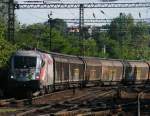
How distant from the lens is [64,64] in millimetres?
40000

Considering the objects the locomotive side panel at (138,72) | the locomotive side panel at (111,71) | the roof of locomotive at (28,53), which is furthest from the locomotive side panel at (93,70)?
the roof of locomotive at (28,53)

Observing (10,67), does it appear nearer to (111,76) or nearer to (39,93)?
(39,93)

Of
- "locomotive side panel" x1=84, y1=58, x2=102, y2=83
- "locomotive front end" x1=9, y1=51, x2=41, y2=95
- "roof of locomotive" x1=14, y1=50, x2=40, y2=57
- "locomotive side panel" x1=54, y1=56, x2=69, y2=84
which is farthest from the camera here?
"locomotive side panel" x1=84, y1=58, x2=102, y2=83

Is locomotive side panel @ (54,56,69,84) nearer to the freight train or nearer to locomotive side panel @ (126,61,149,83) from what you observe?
the freight train

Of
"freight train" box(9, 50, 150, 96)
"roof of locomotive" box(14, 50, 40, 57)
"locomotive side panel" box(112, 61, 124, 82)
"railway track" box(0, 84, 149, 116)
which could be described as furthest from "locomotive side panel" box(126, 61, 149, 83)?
"roof of locomotive" box(14, 50, 40, 57)

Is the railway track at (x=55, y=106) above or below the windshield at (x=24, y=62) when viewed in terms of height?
below

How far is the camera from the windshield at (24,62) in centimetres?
3234

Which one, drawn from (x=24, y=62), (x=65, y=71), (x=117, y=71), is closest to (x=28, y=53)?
(x=24, y=62)

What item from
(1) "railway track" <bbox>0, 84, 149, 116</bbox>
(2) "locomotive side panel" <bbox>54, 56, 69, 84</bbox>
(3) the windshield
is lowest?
(1) "railway track" <bbox>0, 84, 149, 116</bbox>

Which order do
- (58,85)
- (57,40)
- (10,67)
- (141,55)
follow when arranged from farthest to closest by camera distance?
(141,55) → (57,40) → (58,85) → (10,67)

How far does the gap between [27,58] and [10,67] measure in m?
1.12

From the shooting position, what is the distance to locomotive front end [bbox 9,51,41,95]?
31891 millimetres

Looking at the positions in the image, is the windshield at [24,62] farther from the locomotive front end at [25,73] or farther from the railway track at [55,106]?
the railway track at [55,106]

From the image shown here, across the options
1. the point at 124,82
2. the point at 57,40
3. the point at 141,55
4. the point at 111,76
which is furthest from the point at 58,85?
the point at 141,55
